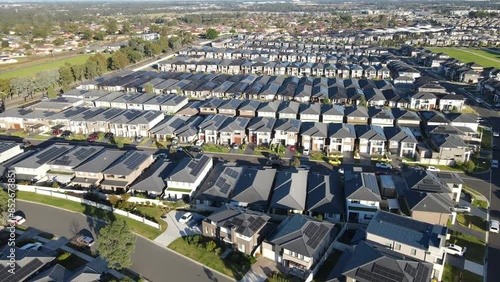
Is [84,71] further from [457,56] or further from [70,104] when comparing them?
[457,56]

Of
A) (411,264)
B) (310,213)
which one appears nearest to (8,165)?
(310,213)

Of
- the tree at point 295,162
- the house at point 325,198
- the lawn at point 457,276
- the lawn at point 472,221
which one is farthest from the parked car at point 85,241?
the lawn at point 472,221

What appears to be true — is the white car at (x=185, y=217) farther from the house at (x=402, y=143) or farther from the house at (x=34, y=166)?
the house at (x=402, y=143)

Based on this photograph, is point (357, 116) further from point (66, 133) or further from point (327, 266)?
point (66, 133)

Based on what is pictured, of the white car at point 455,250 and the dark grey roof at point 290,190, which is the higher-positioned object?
the dark grey roof at point 290,190

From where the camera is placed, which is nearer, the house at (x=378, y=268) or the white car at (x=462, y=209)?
the house at (x=378, y=268)

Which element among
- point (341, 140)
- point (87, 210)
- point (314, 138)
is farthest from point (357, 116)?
point (87, 210)

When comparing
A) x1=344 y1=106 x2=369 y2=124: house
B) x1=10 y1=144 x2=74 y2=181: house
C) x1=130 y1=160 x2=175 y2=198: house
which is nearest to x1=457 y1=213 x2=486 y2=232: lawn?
x1=344 y1=106 x2=369 y2=124: house
